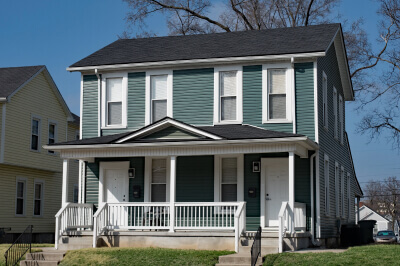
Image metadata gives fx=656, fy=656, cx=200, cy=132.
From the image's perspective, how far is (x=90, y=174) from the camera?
21.8 m


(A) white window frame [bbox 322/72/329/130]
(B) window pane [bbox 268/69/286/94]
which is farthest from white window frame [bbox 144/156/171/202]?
(A) white window frame [bbox 322/72/329/130]

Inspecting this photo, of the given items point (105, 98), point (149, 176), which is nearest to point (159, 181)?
point (149, 176)

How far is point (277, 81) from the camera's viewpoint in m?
20.8

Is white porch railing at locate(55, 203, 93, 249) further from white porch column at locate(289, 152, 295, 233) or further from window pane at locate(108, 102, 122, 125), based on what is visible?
white porch column at locate(289, 152, 295, 233)

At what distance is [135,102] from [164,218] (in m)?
4.62

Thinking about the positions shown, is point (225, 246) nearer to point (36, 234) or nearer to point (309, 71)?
point (309, 71)

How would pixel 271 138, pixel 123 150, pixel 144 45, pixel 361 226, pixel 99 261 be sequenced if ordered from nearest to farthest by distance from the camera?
pixel 99 261
pixel 271 138
pixel 123 150
pixel 144 45
pixel 361 226

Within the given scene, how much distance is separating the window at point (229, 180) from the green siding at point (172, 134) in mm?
1923

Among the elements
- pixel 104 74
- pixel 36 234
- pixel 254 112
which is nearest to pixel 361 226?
pixel 254 112

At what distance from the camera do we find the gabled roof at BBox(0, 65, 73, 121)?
28234mm

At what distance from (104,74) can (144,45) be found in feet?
8.39

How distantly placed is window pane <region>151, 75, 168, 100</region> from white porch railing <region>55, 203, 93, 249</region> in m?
4.21

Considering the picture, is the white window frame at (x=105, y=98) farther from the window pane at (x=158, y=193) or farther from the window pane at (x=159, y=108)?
the window pane at (x=158, y=193)

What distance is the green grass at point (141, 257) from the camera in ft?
53.4
